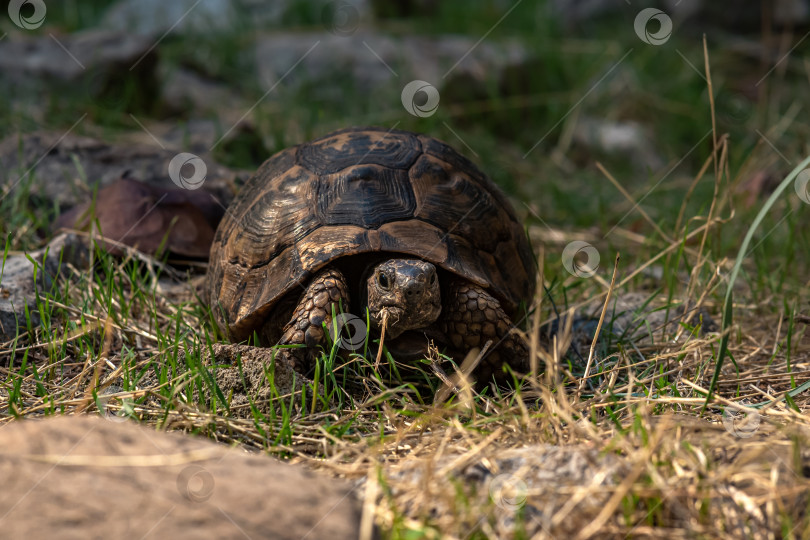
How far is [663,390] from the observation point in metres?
2.36

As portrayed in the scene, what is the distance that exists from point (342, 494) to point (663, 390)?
127 cm

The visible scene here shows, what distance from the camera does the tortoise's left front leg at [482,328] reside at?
8.53 feet

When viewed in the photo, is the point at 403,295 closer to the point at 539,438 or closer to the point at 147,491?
the point at 539,438

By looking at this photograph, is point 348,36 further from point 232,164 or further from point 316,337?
point 316,337

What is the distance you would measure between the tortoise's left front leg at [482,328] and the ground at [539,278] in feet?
0.37

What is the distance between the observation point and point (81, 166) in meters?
4.07

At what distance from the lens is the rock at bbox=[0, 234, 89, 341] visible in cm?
280

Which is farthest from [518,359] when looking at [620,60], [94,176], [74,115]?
[620,60]

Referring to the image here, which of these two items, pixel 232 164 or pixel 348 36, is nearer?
pixel 232 164

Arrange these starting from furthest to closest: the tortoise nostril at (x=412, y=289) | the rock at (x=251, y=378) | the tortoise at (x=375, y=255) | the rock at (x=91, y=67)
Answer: the rock at (x=91, y=67)
the tortoise at (x=375, y=255)
the tortoise nostril at (x=412, y=289)
the rock at (x=251, y=378)

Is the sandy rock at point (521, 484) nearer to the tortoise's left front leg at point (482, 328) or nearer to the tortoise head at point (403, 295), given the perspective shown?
the tortoise head at point (403, 295)

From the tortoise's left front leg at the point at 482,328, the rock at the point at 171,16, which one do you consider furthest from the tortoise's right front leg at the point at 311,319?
the rock at the point at 171,16

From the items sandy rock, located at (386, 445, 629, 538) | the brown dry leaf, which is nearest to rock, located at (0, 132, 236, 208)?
the brown dry leaf

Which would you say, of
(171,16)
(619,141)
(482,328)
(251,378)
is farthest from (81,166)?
(171,16)
